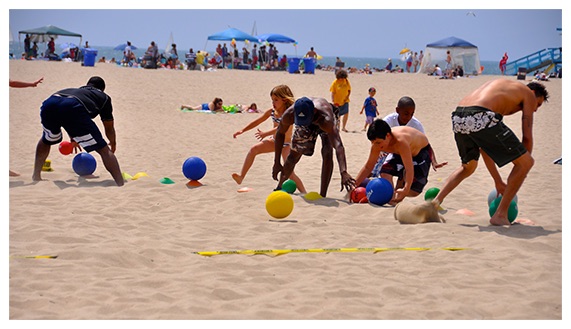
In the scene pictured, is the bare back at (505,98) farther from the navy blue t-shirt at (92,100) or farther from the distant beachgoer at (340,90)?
the distant beachgoer at (340,90)

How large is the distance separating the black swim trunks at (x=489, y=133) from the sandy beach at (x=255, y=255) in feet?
2.41

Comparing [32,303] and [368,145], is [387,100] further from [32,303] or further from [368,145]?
[32,303]

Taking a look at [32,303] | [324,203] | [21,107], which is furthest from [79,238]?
[21,107]

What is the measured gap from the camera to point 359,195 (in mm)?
8125

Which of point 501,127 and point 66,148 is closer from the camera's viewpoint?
point 501,127

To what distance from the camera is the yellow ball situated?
718 cm

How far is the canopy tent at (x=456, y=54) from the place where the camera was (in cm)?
4522

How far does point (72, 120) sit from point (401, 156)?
4090 millimetres

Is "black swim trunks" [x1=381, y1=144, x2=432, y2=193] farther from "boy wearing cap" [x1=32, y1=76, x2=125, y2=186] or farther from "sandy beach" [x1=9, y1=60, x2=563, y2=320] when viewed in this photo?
"boy wearing cap" [x1=32, y1=76, x2=125, y2=186]

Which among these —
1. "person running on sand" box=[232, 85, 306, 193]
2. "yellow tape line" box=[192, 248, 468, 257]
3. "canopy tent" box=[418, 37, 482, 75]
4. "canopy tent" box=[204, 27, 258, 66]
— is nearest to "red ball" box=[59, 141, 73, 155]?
"person running on sand" box=[232, 85, 306, 193]

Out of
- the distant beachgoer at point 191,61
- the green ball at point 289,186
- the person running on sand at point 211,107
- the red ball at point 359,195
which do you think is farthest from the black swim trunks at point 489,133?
the distant beachgoer at point 191,61

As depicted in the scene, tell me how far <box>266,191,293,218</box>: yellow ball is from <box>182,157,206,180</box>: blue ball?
2.17 meters

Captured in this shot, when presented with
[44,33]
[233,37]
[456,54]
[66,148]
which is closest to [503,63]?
[456,54]

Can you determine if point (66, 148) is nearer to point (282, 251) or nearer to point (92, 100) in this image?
point (92, 100)
